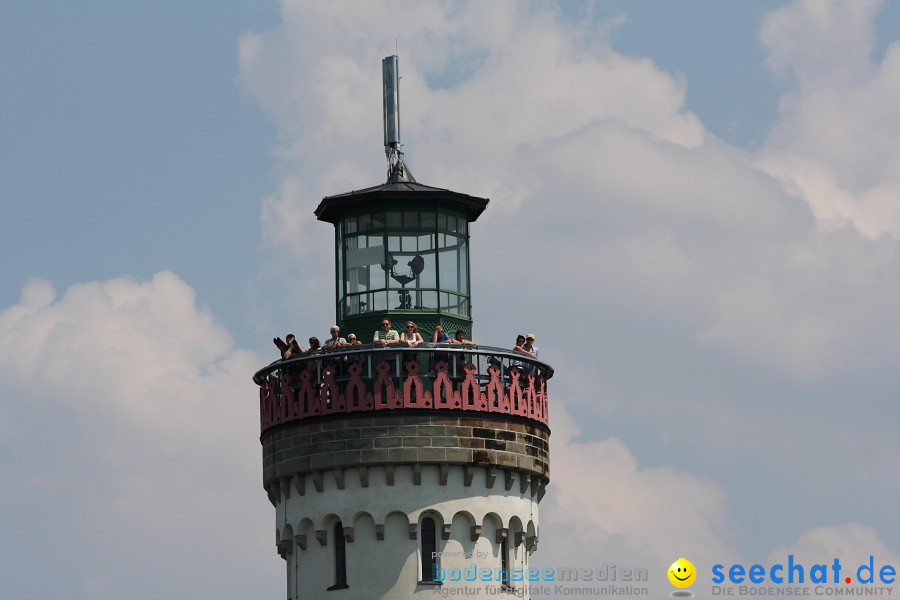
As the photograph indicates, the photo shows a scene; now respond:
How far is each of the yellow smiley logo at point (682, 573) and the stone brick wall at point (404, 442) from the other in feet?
17.3

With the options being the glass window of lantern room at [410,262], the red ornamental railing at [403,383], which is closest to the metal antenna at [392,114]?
the glass window of lantern room at [410,262]

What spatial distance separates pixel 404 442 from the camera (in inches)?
3164

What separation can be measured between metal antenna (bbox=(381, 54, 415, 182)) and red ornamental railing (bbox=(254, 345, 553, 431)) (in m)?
7.34

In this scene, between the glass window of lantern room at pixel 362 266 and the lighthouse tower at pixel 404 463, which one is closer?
the lighthouse tower at pixel 404 463

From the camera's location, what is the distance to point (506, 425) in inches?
3214

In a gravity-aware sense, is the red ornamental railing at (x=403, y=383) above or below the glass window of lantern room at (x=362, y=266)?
below

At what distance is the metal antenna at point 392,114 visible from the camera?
86500 millimetres

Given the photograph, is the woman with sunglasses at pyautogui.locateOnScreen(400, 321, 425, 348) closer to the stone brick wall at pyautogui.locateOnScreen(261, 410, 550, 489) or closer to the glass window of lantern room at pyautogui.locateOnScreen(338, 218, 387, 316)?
the stone brick wall at pyautogui.locateOnScreen(261, 410, 550, 489)

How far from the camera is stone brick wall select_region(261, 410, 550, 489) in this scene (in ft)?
264

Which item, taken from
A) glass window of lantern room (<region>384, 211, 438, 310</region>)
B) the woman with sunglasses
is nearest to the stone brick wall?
the woman with sunglasses

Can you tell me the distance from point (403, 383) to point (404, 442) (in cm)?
165

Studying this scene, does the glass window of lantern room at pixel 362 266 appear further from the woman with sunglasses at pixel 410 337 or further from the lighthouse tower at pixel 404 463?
the woman with sunglasses at pixel 410 337

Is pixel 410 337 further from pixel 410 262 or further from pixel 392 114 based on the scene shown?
pixel 392 114

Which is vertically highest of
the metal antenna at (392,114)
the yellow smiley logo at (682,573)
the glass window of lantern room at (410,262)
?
the metal antenna at (392,114)
